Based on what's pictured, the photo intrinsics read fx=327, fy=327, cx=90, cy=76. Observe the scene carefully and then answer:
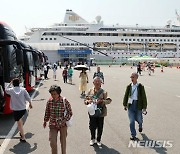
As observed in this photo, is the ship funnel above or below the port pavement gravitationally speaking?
above

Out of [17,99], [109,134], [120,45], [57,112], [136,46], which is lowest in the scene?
[136,46]

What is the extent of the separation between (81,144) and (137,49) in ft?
286

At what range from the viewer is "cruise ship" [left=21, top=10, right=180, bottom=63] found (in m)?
87.3

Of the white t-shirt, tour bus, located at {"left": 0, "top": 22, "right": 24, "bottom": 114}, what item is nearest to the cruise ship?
tour bus, located at {"left": 0, "top": 22, "right": 24, "bottom": 114}

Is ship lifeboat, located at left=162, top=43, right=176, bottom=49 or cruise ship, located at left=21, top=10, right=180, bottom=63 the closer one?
cruise ship, located at left=21, top=10, right=180, bottom=63

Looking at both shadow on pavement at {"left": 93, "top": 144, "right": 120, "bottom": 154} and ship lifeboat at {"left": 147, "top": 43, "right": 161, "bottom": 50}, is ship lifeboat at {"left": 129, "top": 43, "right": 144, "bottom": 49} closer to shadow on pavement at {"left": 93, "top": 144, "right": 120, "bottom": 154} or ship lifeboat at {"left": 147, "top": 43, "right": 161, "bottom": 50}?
ship lifeboat at {"left": 147, "top": 43, "right": 161, "bottom": 50}

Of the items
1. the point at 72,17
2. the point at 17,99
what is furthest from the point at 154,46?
the point at 17,99

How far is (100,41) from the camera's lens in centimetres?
9075

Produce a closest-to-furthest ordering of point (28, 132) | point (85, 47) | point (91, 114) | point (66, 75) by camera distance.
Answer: point (91, 114)
point (28, 132)
point (66, 75)
point (85, 47)

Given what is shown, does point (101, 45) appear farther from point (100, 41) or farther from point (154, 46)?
point (154, 46)

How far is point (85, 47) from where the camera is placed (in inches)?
3440

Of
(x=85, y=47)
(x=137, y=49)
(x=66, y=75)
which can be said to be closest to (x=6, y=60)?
(x=66, y=75)

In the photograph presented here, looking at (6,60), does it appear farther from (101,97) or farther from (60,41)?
(60,41)

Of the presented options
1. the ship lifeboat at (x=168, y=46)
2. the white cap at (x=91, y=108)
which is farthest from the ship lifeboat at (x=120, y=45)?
the white cap at (x=91, y=108)
